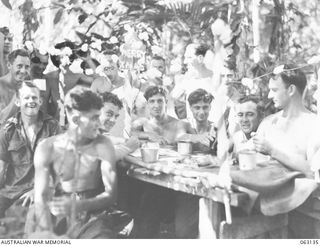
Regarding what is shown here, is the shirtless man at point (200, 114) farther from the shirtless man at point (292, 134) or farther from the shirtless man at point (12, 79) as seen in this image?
the shirtless man at point (12, 79)

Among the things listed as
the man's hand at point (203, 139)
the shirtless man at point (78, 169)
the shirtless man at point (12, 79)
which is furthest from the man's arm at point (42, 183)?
the man's hand at point (203, 139)

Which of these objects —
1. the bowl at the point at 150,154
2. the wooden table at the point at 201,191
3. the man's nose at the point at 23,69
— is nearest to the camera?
the wooden table at the point at 201,191

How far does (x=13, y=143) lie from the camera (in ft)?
9.18

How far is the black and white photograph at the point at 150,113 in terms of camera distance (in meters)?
2.70

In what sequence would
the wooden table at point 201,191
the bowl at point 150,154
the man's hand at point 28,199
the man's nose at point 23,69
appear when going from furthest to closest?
1. the man's nose at point 23,69
2. the man's hand at point 28,199
3. the bowl at point 150,154
4. the wooden table at point 201,191

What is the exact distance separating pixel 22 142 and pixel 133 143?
676mm

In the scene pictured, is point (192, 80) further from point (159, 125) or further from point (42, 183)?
point (42, 183)

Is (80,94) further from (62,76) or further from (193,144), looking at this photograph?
(193,144)

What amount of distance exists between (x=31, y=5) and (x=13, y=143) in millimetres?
869

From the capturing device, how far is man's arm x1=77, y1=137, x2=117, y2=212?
2703 millimetres

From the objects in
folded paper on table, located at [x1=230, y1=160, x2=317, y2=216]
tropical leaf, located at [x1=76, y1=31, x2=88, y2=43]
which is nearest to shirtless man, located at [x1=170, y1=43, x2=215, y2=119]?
folded paper on table, located at [x1=230, y1=160, x2=317, y2=216]

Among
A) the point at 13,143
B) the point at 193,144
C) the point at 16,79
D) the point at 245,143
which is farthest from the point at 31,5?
the point at 245,143

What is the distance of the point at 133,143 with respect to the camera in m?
2.77

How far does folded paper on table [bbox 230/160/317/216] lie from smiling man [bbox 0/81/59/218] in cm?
117
